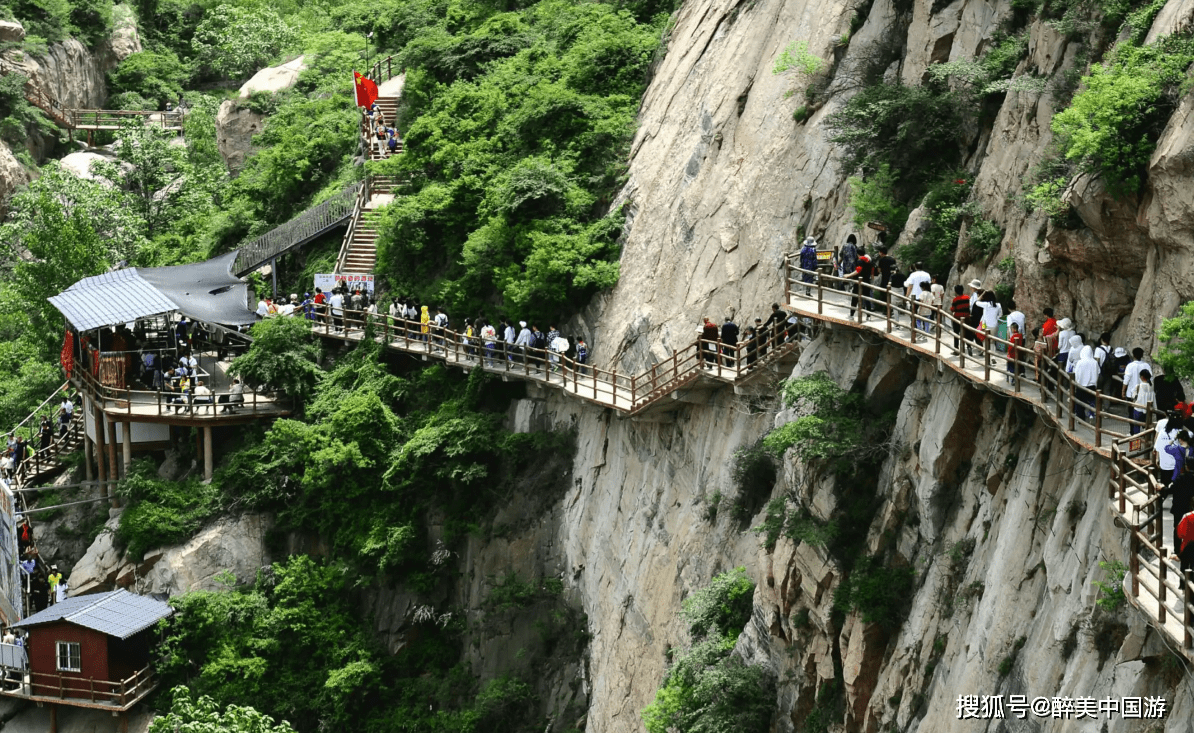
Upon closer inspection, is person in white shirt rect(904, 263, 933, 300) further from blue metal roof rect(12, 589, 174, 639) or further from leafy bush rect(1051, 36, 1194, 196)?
blue metal roof rect(12, 589, 174, 639)

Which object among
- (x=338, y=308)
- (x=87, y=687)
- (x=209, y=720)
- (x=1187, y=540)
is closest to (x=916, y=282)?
(x=1187, y=540)

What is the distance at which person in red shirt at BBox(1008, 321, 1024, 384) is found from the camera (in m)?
29.0

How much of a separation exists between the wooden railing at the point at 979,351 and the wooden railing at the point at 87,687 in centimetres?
2275

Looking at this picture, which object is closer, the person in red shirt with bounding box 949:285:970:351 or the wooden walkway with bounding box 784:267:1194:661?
the wooden walkway with bounding box 784:267:1194:661

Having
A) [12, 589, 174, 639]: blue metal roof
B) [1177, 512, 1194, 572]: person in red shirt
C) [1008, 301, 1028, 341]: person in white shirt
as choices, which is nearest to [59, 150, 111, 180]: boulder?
[12, 589, 174, 639]: blue metal roof

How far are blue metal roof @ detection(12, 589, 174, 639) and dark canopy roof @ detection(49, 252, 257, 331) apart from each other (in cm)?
825

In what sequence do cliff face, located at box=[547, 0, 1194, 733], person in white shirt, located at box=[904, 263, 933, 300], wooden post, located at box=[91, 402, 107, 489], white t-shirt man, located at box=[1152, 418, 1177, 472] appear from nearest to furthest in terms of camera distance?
white t-shirt man, located at box=[1152, 418, 1177, 472], cliff face, located at box=[547, 0, 1194, 733], person in white shirt, located at box=[904, 263, 933, 300], wooden post, located at box=[91, 402, 107, 489]

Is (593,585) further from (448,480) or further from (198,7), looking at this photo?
(198,7)

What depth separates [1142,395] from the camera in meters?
26.7

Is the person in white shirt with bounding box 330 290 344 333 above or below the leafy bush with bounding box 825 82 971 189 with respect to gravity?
below

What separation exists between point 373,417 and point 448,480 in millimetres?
3100

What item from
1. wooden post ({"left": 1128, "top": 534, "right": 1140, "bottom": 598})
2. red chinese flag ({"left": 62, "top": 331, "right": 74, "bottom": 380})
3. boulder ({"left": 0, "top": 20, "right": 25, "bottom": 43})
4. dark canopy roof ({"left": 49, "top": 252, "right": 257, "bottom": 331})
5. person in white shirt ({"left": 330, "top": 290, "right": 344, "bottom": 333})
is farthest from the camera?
boulder ({"left": 0, "top": 20, "right": 25, "bottom": 43})

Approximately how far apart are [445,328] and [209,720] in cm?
1417

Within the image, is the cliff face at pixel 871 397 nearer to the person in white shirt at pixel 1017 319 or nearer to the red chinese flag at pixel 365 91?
the person in white shirt at pixel 1017 319
